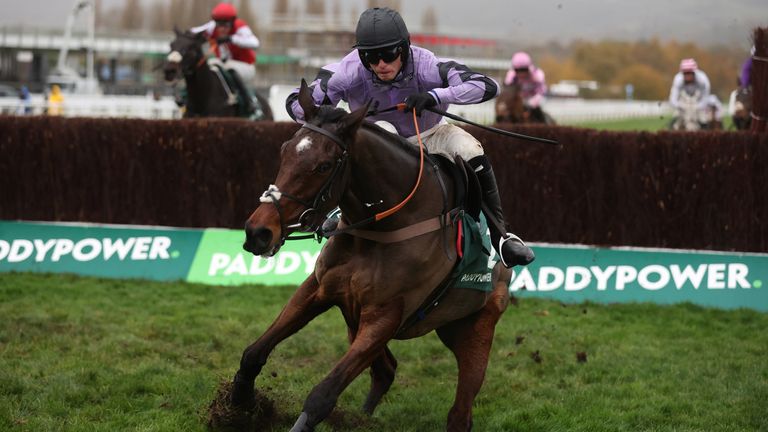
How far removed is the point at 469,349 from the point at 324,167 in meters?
1.71

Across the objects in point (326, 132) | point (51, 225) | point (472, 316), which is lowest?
point (51, 225)

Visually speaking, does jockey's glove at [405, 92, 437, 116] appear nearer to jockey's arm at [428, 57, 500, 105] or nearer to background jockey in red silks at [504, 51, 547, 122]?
jockey's arm at [428, 57, 500, 105]

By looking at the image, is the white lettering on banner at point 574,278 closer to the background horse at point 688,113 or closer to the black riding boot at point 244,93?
the black riding boot at point 244,93

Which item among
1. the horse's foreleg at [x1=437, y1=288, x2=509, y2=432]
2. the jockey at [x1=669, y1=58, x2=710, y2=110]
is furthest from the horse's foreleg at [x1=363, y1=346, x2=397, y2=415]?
the jockey at [x1=669, y1=58, x2=710, y2=110]

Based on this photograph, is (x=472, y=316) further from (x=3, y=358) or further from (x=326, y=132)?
(x=3, y=358)

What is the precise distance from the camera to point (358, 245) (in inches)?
201

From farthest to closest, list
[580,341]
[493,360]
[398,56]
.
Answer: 1. [580,341]
2. [493,360]
3. [398,56]

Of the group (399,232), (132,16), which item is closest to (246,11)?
(132,16)

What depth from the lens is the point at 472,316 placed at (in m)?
5.87

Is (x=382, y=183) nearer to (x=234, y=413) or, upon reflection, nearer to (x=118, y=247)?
(x=234, y=413)

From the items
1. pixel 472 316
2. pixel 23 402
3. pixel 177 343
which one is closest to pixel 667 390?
pixel 472 316

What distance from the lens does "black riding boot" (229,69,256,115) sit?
14.8 metres

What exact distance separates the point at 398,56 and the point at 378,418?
87.8 inches

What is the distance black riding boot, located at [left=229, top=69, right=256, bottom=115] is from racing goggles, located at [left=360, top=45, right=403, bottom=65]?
978cm
